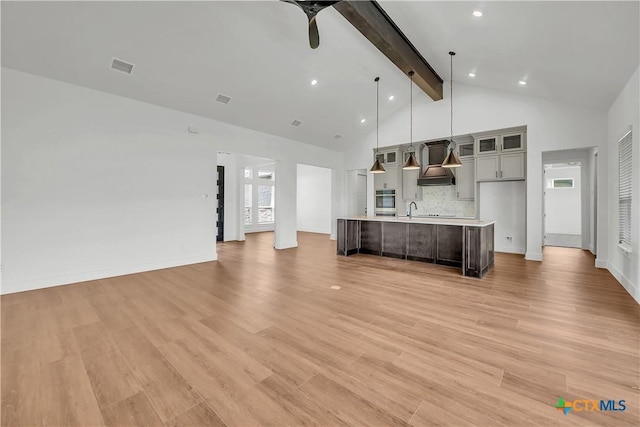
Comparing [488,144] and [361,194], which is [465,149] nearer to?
[488,144]

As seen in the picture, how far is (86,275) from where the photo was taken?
423cm

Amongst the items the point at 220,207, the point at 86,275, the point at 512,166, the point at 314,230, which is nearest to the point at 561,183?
the point at 512,166

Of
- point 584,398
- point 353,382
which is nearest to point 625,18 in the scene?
point 584,398

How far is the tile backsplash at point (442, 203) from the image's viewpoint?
724cm

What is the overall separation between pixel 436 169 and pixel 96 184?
726 centimetres

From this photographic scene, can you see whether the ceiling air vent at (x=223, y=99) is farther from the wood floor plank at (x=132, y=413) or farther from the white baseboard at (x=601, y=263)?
the white baseboard at (x=601, y=263)

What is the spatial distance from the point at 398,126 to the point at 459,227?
3832 millimetres

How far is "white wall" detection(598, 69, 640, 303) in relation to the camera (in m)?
3.42

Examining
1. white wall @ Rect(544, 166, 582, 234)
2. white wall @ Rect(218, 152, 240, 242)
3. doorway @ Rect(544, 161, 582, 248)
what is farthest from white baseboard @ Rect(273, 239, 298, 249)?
white wall @ Rect(544, 166, 582, 234)

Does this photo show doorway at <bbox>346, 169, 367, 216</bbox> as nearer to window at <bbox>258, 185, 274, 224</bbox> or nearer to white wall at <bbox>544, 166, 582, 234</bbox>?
window at <bbox>258, 185, 274, 224</bbox>

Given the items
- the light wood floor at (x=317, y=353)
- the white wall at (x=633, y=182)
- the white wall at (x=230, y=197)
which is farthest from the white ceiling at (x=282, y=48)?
the light wood floor at (x=317, y=353)

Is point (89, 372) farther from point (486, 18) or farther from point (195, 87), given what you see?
point (486, 18)

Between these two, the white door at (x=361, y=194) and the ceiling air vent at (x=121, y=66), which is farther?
the white door at (x=361, y=194)

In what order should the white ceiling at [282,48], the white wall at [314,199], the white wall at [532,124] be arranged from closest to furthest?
the white ceiling at [282,48] → the white wall at [532,124] → the white wall at [314,199]
